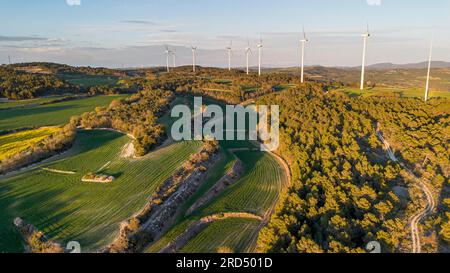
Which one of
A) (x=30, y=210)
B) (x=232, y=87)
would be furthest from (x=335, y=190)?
(x=232, y=87)

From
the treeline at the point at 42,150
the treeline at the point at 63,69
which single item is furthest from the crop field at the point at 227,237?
the treeline at the point at 63,69

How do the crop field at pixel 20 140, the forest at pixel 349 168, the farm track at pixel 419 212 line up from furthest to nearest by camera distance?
1. the crop field at pixel 20 140
2. the farm track at pixel 419 212
3. the forest at pixel 349 168

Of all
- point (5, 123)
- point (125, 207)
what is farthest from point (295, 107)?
point (5, 123)

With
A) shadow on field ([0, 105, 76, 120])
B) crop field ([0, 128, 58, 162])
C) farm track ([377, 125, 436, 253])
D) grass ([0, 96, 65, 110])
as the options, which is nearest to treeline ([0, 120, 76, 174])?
crop field ([0, 128, 58, 162])

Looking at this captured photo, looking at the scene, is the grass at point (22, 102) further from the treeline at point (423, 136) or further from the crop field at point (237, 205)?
the treeline at point (423, 136)

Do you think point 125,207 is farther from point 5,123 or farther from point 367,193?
point 5,123
